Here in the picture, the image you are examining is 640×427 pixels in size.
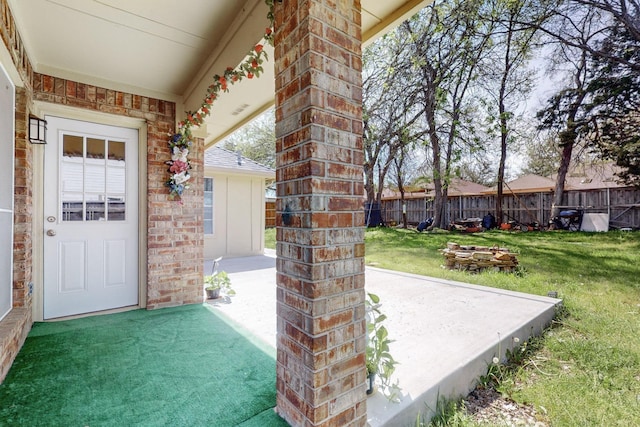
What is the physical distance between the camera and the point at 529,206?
12477 mm

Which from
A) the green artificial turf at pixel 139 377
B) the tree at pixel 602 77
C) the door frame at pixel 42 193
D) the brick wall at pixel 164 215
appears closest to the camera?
the green artificial turf at pixel 139 377

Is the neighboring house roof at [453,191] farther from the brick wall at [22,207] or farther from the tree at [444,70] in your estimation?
the brick wall at [22,207]

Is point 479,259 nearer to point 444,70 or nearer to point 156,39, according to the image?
point 156,39

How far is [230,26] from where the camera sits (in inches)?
89.9

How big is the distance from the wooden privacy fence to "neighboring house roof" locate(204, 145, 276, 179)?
27.6 ft

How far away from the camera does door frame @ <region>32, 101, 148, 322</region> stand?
117 inches

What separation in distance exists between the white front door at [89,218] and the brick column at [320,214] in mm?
2683

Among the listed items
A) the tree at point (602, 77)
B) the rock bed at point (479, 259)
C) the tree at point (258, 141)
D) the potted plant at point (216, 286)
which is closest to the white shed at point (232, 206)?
the potted plant at point (216, 286)

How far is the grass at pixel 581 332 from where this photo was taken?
6.82 feet

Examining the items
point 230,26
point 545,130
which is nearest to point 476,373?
point 230,26

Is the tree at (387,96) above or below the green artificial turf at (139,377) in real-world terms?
above

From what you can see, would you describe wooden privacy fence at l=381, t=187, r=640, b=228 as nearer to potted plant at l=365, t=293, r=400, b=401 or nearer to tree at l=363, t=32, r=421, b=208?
tree at l=363, t=32, r=421, b=208

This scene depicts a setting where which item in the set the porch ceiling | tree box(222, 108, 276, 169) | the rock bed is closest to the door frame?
the porch ceiling

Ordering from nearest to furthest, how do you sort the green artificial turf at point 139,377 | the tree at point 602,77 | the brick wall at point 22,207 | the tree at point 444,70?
the green artificial turf at point 139,377, the brick wall at point 22,207, the tree at point 444,70, the tree at point 602,77
